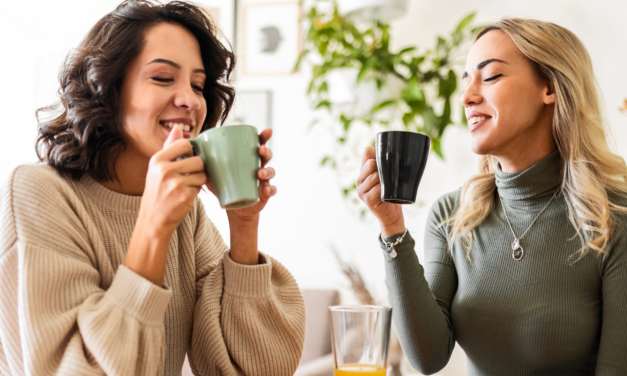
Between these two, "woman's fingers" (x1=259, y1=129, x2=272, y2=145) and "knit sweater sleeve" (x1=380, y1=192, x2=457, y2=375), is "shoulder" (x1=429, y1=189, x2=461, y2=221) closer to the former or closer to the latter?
"knit sweater sleeve" (x1=380, y1=192, x2=457, y2=375)

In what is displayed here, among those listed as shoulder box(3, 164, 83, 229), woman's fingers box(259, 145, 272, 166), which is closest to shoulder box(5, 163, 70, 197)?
shoulder box(3, 164, 83, 229)

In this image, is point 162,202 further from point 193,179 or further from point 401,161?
point 401,161

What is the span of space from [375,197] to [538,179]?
396 mm

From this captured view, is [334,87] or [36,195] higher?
[334,87]

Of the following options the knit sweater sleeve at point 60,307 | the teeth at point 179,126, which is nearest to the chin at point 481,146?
the teeth at point 179,126

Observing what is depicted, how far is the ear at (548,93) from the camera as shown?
3.70 ft

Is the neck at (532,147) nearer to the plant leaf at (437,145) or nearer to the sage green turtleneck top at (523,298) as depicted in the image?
the sage green turtleneck top at (523,298)

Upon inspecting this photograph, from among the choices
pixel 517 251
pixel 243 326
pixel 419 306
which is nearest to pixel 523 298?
pixel 517 251

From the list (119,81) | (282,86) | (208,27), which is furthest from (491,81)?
(282,86)

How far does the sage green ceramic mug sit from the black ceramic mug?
249 millimetres

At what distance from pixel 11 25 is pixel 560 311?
281 cm

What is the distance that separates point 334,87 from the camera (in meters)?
2.19

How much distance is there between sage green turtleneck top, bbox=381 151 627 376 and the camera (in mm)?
1018

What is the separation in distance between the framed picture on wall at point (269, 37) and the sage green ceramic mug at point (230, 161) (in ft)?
6.30
